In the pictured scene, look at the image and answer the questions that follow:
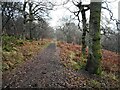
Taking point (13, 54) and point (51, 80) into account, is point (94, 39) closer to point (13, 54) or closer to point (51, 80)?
point (51, 80)

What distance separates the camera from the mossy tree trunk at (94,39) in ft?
32.3

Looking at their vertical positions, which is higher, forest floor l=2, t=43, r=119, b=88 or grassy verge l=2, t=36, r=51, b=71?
grassy verge l=2, t=36, r=51, b=71

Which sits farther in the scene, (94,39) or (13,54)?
(13,54)

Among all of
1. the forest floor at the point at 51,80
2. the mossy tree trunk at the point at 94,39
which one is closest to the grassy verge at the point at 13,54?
the forest floor at the point at 51,80

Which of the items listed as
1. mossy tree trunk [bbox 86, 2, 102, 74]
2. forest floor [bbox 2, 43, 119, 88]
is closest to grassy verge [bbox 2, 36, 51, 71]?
forest floor [bbox 2, 43, 119, 88]

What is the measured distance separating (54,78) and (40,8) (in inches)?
988

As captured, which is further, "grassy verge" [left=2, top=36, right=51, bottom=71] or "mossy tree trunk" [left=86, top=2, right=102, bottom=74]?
"grassy verge" [left=2, top=36, right=51, bottom=71]

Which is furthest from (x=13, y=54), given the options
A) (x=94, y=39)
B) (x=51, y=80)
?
(x=51, y=80)

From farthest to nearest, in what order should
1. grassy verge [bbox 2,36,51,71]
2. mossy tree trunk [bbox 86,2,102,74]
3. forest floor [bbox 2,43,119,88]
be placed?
grassy verge [bbox 2,36,51,71] < mossy tree trunk [bbox 86,2,102,74] < forest floor [bbox 2,43,119,88]

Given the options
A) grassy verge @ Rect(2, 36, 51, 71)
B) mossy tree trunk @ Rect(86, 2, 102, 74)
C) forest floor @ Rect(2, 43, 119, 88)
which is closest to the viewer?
forest floor @ Rect(2, 43, 119, 88)

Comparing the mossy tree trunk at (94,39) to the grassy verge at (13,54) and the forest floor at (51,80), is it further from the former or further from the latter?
the grassy verge at (13,54)

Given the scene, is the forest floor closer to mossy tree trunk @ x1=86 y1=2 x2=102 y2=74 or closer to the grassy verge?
mossy tree trunk @ x1=86 y1=2 x2=102 y2=74

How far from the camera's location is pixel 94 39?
10.0 m

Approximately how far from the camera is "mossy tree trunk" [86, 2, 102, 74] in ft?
32.3
